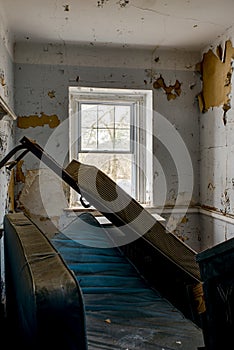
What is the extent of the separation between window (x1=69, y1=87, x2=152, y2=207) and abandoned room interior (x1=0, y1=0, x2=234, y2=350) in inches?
0.4

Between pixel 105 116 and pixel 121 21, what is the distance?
1.05 m

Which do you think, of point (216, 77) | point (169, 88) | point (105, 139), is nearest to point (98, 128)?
point (105, 139)

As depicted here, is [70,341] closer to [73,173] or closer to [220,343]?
[220,343]

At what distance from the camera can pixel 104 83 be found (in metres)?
3.80

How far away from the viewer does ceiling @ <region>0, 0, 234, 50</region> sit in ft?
9.34

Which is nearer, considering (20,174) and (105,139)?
(20,174)

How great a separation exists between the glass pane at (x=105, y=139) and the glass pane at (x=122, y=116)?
11cm

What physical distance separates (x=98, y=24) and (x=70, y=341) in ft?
9.45

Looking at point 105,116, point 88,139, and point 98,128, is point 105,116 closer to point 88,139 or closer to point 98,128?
point 98,128

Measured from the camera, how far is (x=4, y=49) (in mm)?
3090

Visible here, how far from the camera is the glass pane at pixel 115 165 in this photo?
3.98 m

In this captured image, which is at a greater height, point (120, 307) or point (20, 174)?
point (20, 174)

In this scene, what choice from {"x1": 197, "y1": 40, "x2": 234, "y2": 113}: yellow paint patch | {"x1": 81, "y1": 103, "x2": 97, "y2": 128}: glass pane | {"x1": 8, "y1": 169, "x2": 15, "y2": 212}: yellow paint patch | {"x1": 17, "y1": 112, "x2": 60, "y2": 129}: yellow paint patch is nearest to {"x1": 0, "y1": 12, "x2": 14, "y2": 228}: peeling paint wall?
Answer: {"x1": 8, "y1": 169, "x2": 15, "y2": 212}: yellow paint patch

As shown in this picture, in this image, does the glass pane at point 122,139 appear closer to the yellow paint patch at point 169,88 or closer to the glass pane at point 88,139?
the glass pane at point 88,139
